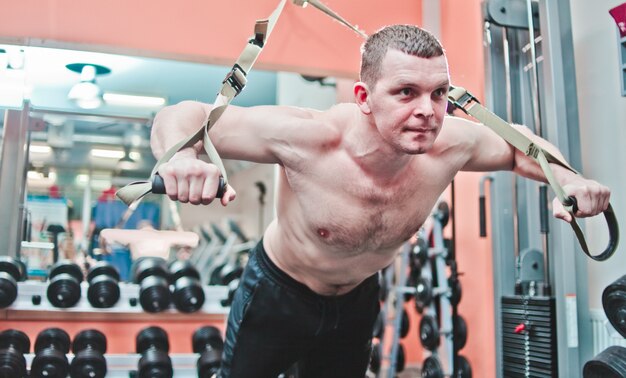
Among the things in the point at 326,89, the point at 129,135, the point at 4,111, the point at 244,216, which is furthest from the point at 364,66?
the point at 244,216

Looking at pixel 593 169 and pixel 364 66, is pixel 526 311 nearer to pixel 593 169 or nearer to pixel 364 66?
pixel 593 169

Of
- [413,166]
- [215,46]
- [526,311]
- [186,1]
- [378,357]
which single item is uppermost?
[186,1]

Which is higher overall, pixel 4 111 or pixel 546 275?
pixel 4 111

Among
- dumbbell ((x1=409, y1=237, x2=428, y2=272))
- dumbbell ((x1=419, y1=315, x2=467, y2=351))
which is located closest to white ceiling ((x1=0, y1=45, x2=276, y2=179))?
dumbbell ((x1=409, y1=237, x2=428, y2=272))

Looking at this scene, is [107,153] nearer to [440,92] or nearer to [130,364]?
[130,364]

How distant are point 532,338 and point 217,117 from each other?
1796 millimetres

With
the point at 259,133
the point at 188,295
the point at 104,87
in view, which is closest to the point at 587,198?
the point at 259,133

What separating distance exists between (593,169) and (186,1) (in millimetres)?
2335

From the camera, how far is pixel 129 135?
5.18 m

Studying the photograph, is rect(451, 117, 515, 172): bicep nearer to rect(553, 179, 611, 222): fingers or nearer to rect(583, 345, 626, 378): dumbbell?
rect(553, 179, 611, 222): fingers

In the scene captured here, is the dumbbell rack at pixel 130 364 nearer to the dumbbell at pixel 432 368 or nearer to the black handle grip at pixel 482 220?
the dumbbell at pixel 432 368

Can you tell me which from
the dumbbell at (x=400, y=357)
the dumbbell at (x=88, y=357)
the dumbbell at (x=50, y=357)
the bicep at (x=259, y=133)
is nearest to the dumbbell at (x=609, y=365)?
the bicep at (x=259, y=133)

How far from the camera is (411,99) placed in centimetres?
133

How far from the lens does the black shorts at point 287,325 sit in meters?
1.79
